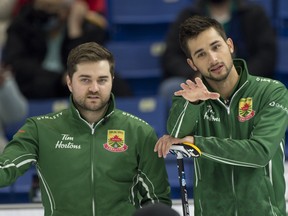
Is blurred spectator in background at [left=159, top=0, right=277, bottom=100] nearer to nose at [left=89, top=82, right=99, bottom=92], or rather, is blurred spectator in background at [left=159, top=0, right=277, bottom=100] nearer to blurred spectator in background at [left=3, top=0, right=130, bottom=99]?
blurred spectator in background at [left=3, top=0, right=130, bottom=99]

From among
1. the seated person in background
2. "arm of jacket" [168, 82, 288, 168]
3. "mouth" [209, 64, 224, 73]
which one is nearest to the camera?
"arm of jacket" [168, 82, 288, 168]

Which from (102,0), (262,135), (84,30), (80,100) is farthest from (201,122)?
(102,0)

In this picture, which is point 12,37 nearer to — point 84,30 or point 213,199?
point 84,30

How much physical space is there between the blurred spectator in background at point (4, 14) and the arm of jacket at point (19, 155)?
3896 mm

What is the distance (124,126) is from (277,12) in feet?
12.4

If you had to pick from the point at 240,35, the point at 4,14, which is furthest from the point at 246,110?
the point at 4,14

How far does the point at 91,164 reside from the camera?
425cm

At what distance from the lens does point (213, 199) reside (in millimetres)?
4215

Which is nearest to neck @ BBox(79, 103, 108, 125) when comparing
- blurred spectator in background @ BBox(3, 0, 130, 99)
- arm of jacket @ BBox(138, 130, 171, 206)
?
arm of jacket @ BBox(138, 130, 171, 206)

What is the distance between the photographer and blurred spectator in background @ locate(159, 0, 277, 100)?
7109mm

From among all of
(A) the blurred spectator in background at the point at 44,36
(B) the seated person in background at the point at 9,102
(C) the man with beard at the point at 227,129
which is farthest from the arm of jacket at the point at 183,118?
(A) the blurred spectator in background at the point at 44,36

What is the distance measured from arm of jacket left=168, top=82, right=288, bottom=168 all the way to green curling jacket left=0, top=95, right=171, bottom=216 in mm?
268

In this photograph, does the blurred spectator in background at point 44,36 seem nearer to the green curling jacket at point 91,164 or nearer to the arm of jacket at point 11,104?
the arm of jacket at point 11,104

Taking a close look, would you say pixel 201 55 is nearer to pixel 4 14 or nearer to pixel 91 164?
pixel 91 164
